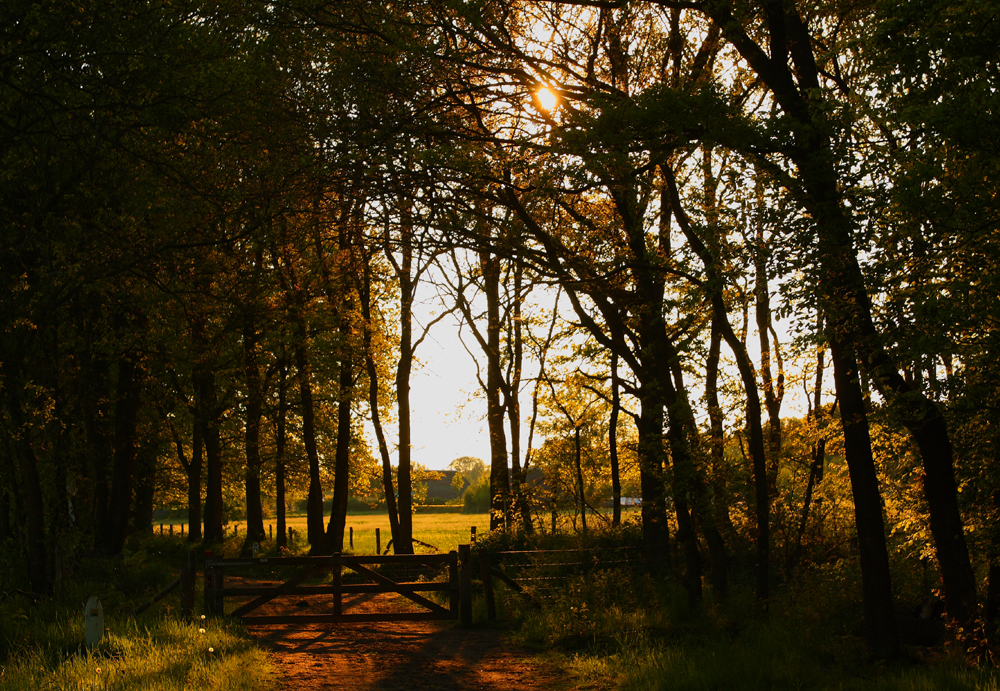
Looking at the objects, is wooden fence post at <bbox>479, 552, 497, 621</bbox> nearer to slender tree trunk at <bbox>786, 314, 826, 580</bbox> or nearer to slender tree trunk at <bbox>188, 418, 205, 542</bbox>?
slender tree trunk at <bbox>786, 314, 826, 580</bbox>

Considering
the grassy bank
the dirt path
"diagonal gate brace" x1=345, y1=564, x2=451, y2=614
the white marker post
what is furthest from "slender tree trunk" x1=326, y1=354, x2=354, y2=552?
the white marker post

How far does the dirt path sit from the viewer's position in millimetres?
10164

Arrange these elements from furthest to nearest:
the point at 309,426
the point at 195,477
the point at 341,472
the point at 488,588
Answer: the point at 195,477 → the point at 309,426 → the point at 341,472 → the point at 488,588

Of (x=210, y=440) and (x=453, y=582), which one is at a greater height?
(x=210, y=440)

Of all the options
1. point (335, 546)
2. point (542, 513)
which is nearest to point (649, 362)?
point (542, 513)

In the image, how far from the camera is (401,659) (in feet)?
38.5

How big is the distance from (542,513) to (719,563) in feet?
34.4

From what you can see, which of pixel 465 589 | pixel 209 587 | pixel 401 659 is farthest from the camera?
pixel 465 589

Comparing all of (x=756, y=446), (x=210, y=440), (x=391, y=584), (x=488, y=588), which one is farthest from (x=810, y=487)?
(x=210, y=440)

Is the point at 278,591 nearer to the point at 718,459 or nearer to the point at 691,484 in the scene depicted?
the point at 691,484

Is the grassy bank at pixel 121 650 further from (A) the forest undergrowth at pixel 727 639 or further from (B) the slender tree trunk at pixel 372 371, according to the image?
(B) the slender tree trunk at pixel 372 371

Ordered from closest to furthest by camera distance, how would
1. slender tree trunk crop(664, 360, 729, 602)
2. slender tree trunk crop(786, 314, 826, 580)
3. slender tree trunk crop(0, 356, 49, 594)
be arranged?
slender tree trunk crop(664, 360, 729, 602), slender tree trunk crop(0, 356, 49, 594), slender tree trunk crop(786, 314, 826, 580)

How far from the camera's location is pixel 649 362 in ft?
52.9

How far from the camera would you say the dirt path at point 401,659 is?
10164 mm
